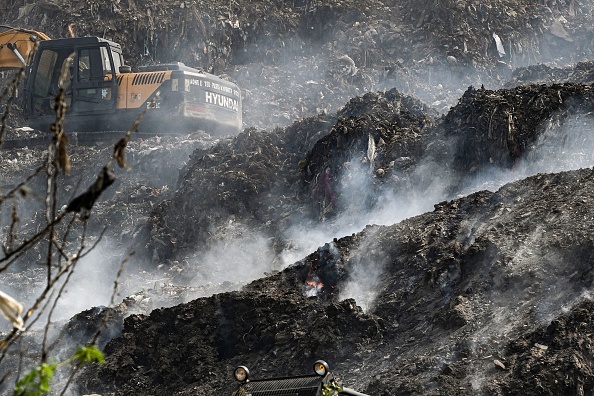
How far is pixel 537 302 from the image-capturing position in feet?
32.9

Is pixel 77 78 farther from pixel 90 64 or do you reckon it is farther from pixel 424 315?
pixel 424 315

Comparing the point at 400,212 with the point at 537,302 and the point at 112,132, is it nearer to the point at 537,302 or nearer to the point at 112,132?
the point at 537,302

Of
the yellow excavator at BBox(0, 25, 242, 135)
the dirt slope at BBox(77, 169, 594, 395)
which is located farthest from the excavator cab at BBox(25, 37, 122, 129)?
the dirt slope at BBox(77, 169, 594, 395)

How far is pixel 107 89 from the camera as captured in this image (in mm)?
19641

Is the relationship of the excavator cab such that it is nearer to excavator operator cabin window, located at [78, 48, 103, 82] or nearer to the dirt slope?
excavator operator cabin window, located at [78, 48, 103, 82]

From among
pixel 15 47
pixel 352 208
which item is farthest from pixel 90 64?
pixel 352 208

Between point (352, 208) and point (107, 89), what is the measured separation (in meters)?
6.64

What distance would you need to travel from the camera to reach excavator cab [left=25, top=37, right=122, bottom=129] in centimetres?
1945

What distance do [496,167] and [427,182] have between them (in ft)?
3.60

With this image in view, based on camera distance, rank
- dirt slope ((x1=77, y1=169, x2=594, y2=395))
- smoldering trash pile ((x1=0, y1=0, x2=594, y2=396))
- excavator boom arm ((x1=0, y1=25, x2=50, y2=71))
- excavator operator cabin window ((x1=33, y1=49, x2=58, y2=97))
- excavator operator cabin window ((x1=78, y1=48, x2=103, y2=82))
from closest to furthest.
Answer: dirt slope ((x1=77, y1=169, x2=594, y2=395))
smoldering trash pile ((x1=0, y1=0, x2=594, y2=396))
excavator operator cabin window ((x1=78, y1=48, x2=103, y2=82))
excavator operator cabin window ((x1=33, y1=49, x2=58, y2=97))
excavator boom arm ((x1=0, y1=25, x2=50, y2=71))

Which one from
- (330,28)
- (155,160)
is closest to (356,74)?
(330,28)

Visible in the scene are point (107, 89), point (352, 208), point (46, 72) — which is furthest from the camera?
point (46, 72)

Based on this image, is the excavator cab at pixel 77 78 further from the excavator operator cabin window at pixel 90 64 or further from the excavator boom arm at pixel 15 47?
the excavator boom arm at pixel 15 47

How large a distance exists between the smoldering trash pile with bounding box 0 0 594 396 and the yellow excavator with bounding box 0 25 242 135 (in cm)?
59
